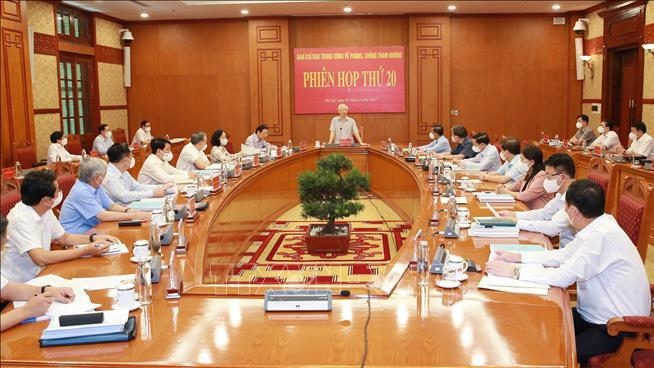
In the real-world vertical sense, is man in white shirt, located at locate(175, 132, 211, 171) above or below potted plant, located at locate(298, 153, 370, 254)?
above

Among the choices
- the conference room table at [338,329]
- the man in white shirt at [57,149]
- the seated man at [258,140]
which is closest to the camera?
the conference room table at [338,329]

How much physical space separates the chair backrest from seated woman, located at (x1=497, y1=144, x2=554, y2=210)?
103cm

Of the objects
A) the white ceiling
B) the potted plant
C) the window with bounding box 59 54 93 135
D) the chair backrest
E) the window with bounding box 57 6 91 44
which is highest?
the white ceiling

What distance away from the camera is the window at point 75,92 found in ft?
32.1

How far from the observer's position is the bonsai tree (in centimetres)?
580

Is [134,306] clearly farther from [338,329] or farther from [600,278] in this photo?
[600,278]

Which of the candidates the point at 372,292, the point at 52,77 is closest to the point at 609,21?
the point at 52,77


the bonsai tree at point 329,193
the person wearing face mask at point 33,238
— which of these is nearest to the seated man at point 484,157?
the bonsai tree at point 329,193

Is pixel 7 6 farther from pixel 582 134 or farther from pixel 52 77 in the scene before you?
pixel 582 134

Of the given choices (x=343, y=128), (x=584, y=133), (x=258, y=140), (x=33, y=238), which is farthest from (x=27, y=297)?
(x=584, y=133)

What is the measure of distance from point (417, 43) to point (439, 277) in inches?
358

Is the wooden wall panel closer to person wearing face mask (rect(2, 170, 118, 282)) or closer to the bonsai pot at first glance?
the bonsai pot

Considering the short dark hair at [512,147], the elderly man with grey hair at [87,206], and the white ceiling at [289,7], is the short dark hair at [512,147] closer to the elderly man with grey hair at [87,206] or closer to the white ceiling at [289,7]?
the elderly man with grey hair at [87,206]

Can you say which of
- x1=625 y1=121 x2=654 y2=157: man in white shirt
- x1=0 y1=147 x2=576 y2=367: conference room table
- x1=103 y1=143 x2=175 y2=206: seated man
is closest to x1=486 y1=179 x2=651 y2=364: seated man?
x1=0 y1=147 x2=576 y2=367: conference room table
